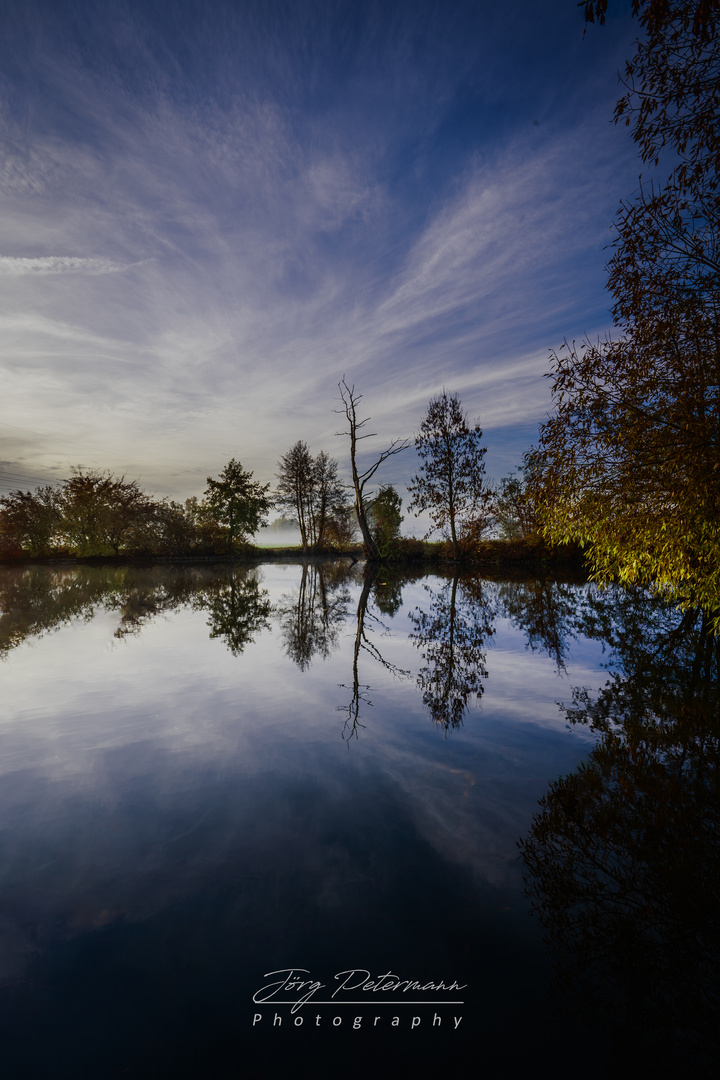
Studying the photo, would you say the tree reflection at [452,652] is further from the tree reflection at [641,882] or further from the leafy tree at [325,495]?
the leafy tree at [325,495]

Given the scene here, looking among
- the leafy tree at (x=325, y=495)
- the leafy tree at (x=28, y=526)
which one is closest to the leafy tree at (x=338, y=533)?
the leafy tree at (x=325, y=495)

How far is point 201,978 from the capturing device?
6.12 feet

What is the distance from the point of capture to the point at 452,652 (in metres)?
7.79

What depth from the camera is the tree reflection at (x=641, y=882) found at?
1.68 meters

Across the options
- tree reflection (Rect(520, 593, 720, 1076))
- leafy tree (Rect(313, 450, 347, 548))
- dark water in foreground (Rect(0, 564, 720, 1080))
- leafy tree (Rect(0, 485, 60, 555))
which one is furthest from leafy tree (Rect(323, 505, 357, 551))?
tree reflection (Rect(520, 593, 720, 1076))

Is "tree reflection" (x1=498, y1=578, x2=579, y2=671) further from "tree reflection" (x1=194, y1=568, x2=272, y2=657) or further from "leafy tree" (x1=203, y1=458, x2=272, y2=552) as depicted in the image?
"leafy tree" (x1=203, y1=458, x2=272, y2=552)

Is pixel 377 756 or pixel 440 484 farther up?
pixel 440 484

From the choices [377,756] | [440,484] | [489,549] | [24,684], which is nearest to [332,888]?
[377,756]

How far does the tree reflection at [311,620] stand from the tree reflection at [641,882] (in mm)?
4403

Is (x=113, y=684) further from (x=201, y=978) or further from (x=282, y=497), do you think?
(x=282, y=497)

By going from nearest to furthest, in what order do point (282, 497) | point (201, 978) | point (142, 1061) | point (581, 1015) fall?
point (142, 1061) → point (581, 1015) → point (201, 978) → point (282, 497)

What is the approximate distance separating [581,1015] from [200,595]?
15.9 metres

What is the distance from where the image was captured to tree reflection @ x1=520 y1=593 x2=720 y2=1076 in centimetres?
168

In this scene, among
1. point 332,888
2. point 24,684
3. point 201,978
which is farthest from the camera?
point 24,684
